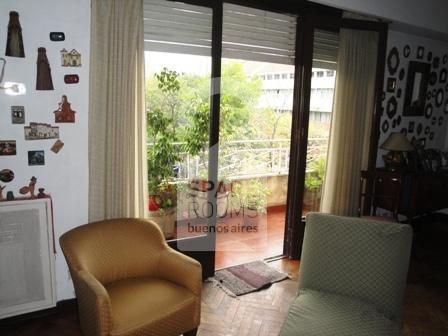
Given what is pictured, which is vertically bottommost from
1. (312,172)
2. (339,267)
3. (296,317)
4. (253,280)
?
(253,280)

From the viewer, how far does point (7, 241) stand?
7.09ft

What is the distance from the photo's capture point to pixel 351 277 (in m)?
1.99

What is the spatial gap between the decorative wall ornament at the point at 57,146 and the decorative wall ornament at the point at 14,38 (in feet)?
1.89

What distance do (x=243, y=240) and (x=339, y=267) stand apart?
78.9 inches

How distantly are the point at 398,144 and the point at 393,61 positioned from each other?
1.02 m

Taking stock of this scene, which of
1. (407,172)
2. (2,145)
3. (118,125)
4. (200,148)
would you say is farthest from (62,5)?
(407,172)

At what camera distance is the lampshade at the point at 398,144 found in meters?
3.76

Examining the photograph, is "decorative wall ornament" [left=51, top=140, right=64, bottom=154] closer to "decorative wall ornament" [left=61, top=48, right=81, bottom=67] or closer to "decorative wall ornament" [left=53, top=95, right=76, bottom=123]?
"decorative wall ornament" [left=53, top=95, right=76, bottom=123]

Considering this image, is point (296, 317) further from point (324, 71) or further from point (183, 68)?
point (324, 71)

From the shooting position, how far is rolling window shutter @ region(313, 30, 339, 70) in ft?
10.6

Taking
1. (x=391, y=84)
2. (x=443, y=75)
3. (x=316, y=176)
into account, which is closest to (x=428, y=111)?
(x=443, y=75)

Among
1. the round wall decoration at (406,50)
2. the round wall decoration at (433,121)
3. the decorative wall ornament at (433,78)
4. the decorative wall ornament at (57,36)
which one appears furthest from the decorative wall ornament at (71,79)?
the round wall decoration at (433,121)

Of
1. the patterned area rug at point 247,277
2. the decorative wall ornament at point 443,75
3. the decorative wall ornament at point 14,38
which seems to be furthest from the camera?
the decorative wall ornament at point 443,75

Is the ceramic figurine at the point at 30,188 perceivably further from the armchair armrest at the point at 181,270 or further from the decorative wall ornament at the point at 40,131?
the armchair armrest at the point at 181,270
